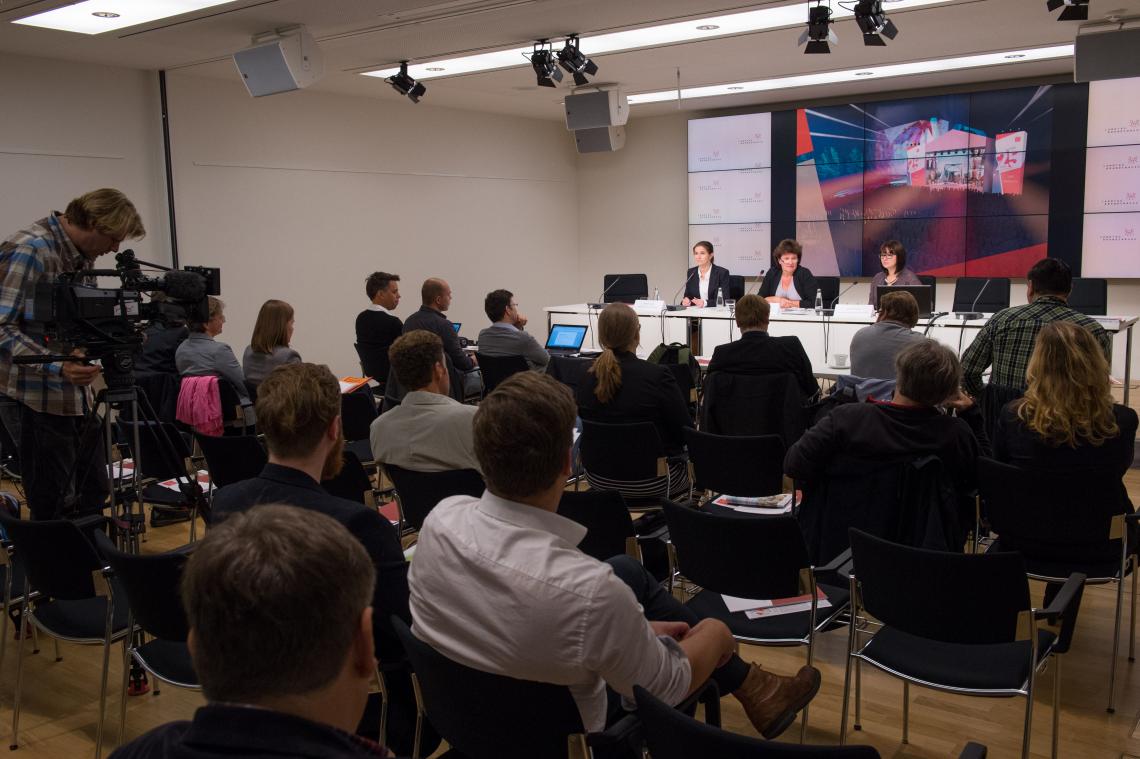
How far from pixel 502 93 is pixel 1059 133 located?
17.8ft

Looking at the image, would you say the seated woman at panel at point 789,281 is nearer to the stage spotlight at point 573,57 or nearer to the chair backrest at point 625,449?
the stage spotlight at point 573,57

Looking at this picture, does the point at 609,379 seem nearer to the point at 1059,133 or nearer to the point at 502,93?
the point at 502,93

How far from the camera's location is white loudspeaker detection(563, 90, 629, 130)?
27.5 feet

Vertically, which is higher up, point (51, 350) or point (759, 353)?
point (51, 350)

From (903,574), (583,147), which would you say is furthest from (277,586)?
(583,147)

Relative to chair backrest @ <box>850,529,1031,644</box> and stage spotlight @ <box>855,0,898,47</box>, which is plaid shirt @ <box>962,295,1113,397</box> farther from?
chair backrest @ <box>850,529,1031,644</box>

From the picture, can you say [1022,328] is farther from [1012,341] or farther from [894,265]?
[894,265]

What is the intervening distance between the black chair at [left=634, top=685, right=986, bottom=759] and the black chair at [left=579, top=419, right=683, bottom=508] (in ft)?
8.07

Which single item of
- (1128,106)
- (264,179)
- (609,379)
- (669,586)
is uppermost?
(1128,106)

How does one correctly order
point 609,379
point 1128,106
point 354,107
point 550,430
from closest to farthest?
1. point 550,430
2. point 609,379
3. point 1128,106
4. point 354,107

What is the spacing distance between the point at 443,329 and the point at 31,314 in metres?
3.42

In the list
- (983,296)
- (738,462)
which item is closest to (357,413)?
(738,462)

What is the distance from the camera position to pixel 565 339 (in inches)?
302

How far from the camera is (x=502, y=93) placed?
9.59m
